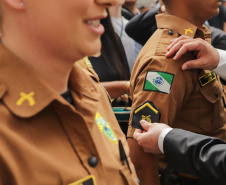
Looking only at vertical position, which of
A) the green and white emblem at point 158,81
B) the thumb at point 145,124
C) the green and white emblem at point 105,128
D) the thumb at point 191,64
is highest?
the green and white emblem at point 105,128

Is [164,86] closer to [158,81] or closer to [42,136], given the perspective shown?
[158,81]

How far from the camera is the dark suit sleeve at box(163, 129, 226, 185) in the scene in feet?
3.62

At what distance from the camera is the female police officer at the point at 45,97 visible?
0.67 metres

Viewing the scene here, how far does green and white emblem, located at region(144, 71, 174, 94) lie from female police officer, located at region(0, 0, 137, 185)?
Result: 0.64 m

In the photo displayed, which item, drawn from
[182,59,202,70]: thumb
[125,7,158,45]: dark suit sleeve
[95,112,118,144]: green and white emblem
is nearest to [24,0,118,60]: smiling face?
[95,112,118,144]: green and white emblem

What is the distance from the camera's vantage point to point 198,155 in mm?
1161

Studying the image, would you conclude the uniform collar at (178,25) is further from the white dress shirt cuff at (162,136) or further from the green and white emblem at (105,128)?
the green and white emblem at (105,128)

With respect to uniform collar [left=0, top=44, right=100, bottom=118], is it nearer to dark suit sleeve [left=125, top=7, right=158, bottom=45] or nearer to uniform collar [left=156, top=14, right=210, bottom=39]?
uniform collar [left=156, top=14, right=210, bottom=39]

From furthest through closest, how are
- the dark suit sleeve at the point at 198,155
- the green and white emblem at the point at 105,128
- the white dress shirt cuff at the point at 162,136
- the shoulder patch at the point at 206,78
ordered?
the shoulder patch at the point at 206,78, the white dress shirt cuff at the point at 162,136, the dark suit sleeve at the point at 198,155, the green and white emblem at the point at 105,128

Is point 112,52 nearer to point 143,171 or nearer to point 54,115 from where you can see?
point 143,171

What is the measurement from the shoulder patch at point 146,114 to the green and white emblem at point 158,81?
7cm

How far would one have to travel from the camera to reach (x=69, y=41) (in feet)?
2.41

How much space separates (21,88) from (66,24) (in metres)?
0.18

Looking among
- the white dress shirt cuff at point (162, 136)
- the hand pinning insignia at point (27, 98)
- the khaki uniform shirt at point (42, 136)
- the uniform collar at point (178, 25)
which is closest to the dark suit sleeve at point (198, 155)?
the white dress shirt cuff at point (162, 136)
